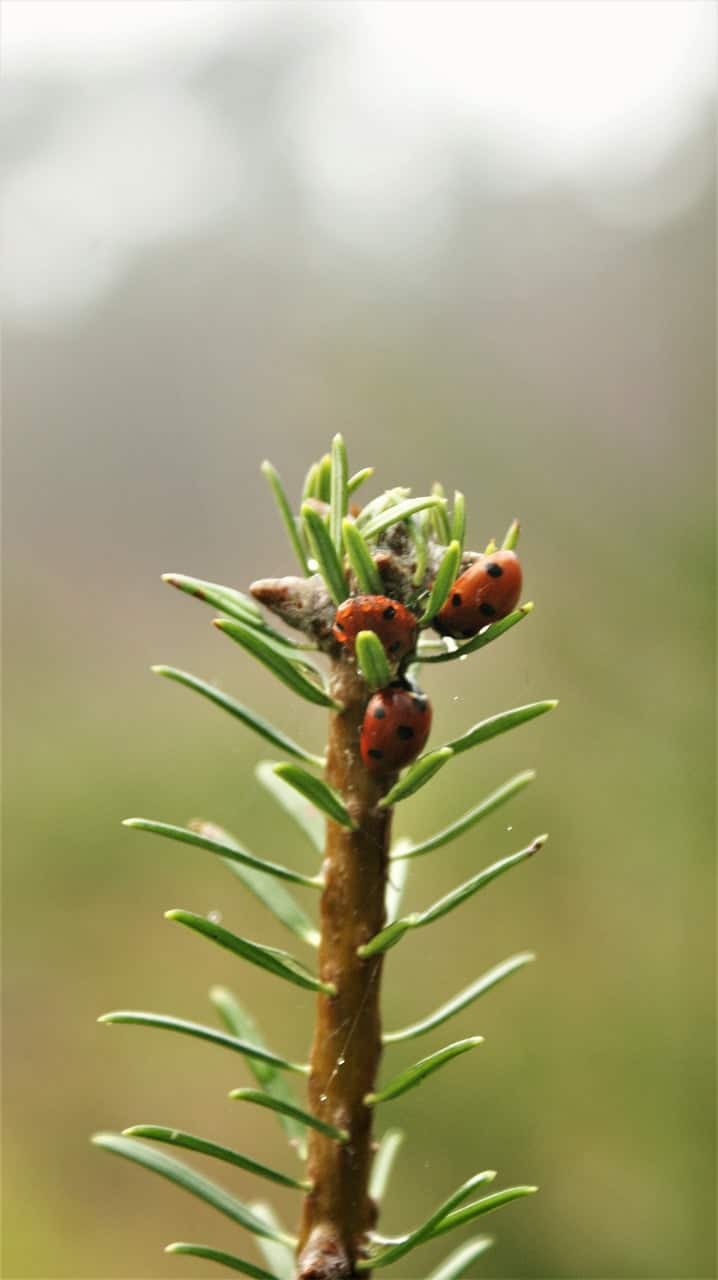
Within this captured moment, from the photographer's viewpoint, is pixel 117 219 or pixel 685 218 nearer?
pixel 117 219

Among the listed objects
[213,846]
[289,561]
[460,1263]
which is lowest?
[460,1263]

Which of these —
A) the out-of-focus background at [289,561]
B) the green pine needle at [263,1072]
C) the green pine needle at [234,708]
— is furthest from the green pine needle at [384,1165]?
the out-of-focus background at [289,561]

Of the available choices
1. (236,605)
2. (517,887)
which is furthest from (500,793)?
(517,887)

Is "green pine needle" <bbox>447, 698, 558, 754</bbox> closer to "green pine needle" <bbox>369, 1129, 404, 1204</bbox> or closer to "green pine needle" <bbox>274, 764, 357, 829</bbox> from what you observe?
"green pine needle" <bbox>274, 764, 357, 829</bbox>

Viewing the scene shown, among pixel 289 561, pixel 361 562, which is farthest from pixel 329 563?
pixel 289 561

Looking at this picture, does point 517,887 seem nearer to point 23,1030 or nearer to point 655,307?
point 23,1030

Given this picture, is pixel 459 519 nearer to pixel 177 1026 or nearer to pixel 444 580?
pixel 444 580
